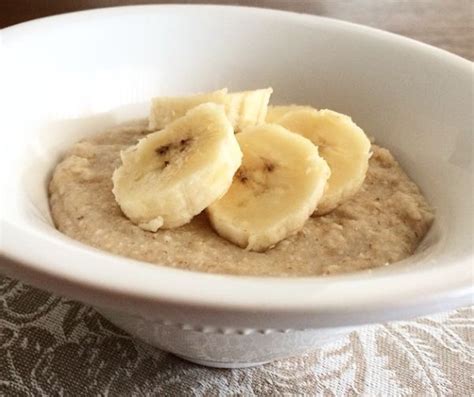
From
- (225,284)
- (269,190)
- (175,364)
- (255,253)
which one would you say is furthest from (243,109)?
(225,284)

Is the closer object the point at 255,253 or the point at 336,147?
the point at 255,253

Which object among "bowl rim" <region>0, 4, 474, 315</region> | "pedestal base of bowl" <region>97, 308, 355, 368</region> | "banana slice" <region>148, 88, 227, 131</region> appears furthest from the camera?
"banana slice" <region>148, 88, 227, 131</region>

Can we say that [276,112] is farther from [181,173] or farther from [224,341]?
[224,341]

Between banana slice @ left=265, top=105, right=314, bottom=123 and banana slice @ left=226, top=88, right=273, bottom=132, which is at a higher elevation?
banana slice @ left=226, top=88, right=273, bottom=132

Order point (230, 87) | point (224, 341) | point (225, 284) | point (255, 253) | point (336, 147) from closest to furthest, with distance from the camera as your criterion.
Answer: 1. point (225, 284)
2. point (224, 341)
3. point (255, 253)
4. point (336, 147)
5. point (230, 87)

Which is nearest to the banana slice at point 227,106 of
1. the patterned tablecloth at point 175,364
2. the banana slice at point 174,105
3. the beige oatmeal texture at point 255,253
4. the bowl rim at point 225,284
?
the banana slice at point 174,105

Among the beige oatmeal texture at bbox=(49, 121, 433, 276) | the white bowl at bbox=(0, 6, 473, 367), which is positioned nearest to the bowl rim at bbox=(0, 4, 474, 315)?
the white bowl at bbox=(0, 6, 473, 367)

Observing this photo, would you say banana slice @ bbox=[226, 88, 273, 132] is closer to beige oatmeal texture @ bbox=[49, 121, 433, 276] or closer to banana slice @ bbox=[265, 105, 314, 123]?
banana slice @ bbox=[265, 105, 314, 123]
